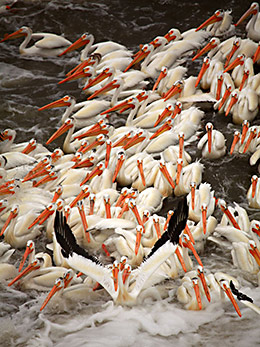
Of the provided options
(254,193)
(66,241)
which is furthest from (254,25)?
(66,241)

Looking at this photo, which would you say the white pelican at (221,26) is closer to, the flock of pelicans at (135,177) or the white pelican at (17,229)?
the flock of pelicans at (135,177)

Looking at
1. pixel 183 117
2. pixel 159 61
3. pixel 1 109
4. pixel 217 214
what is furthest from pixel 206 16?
pixel 217 214

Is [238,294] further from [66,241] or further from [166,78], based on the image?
[166,78]

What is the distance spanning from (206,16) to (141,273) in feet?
18.6

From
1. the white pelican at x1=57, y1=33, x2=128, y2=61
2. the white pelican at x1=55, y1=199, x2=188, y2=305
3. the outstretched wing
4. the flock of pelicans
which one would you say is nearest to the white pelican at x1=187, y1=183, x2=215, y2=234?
the flock of pelicans

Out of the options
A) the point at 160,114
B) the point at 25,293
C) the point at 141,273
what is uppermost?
the point at 160,114

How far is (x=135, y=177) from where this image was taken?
251 inches

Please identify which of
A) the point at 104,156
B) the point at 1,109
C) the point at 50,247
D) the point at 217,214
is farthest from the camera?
the point at 1,109

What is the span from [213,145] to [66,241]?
239cm

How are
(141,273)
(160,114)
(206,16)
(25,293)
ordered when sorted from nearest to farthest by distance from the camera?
(141,273), (25,293), (160,114), (206,16)

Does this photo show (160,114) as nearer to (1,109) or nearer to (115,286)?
(1,109)

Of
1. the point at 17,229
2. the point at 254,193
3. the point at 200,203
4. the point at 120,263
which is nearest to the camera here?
the point at 120,263

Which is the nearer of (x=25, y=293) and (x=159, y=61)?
(x=25, y=293)

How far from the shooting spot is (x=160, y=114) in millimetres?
7043
